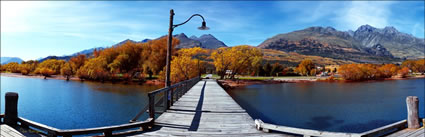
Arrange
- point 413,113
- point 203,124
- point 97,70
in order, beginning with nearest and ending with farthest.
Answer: point 413,113 < point 203,124 < point 97,70

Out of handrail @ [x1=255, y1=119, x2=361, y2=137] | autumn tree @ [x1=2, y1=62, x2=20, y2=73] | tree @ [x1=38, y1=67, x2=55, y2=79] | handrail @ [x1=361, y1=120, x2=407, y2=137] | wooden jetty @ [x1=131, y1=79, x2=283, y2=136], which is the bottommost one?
wooden jetty @ [x1=131, y1=79, x2=283, y2=136]

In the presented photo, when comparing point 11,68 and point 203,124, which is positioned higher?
point 11,68

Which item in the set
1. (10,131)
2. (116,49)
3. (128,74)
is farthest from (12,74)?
(10,131)

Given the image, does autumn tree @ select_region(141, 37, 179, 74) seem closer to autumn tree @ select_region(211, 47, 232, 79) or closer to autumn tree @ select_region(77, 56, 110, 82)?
autumn tree @ select_region(211, 47, 232, 79)

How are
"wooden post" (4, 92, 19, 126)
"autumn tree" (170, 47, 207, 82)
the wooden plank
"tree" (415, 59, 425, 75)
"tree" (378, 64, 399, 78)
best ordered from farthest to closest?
"tree" (415, 59, 425, 75), "tree" (378, 64, 399, 78), "autumn tree" (170, 47, 207, 82), "wooden post" (4, 92, 19, 126), the wooden plank

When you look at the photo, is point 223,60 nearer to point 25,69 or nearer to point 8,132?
point 8,132

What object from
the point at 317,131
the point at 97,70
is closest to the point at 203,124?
the point at 317,131

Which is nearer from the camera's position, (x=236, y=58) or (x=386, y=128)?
(x=386, y=128)

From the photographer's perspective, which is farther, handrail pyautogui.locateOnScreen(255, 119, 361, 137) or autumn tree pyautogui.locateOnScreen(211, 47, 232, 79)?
autumn tree pyautogui.locateOnScreen(211, 47, 232, 79)

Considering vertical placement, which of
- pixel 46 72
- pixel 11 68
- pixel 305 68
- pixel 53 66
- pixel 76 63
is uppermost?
pixel 76 63

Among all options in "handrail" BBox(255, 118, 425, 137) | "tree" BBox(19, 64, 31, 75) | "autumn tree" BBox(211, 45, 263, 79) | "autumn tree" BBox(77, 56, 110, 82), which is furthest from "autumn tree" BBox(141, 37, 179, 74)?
"tree" BBox(19, 64, 31, 75)

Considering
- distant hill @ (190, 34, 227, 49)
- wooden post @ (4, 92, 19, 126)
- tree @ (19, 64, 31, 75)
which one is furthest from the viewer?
tree @ (19, 64, 31, 75)

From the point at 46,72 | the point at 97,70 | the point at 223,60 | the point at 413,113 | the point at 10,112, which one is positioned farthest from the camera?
the point at 46,72

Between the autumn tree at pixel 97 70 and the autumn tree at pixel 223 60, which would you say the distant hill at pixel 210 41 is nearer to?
the autumn tree at pixel 223 60
